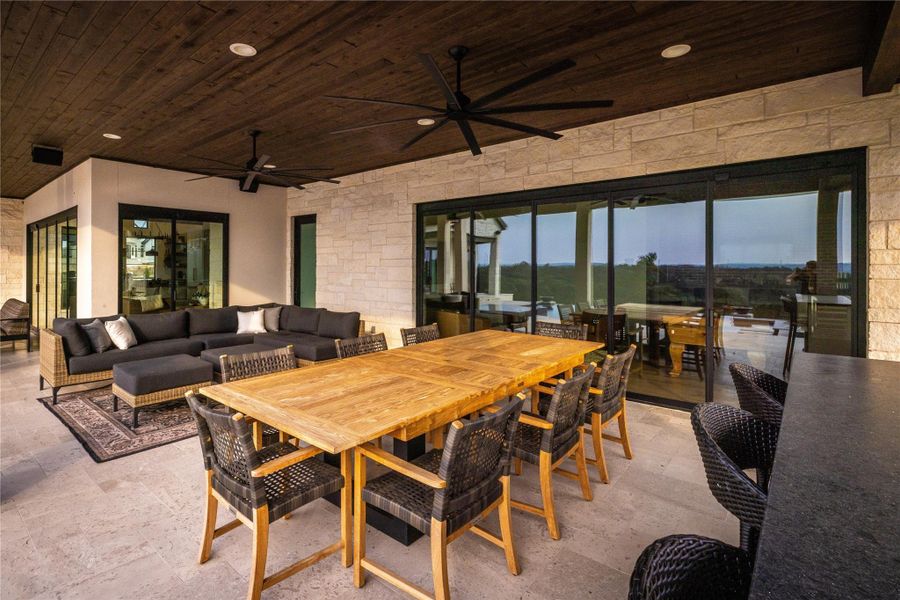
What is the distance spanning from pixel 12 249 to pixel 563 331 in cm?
1116

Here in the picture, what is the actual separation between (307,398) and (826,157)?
4.25 meters

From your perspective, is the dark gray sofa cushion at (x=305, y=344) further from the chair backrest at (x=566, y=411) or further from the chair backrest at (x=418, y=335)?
the chair backrest at (x=566, y=411)

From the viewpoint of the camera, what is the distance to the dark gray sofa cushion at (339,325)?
5988mm

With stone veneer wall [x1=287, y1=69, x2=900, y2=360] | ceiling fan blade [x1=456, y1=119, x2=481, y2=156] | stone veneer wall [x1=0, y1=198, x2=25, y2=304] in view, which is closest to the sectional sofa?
stone veneer wall [x1=287, y1=69, x2=900, y2=360]

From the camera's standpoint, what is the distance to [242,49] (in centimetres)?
306

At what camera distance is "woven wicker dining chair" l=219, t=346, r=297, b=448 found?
2521 millimetres

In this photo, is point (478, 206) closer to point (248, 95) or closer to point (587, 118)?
point (587, 118)

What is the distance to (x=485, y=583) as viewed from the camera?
190cm

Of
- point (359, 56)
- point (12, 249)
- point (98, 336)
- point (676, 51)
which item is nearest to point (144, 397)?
point (98, 336)

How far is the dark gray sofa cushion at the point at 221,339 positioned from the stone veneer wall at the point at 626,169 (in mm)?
1680

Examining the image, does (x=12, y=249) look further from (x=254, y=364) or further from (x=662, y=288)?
(x=662, y=288)

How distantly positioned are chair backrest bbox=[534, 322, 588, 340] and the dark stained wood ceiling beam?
2665 millimetres

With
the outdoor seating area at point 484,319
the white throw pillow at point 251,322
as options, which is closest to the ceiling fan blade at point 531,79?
the outdoor seating area at point 484,319

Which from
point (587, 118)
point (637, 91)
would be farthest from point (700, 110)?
point (587, 118)
